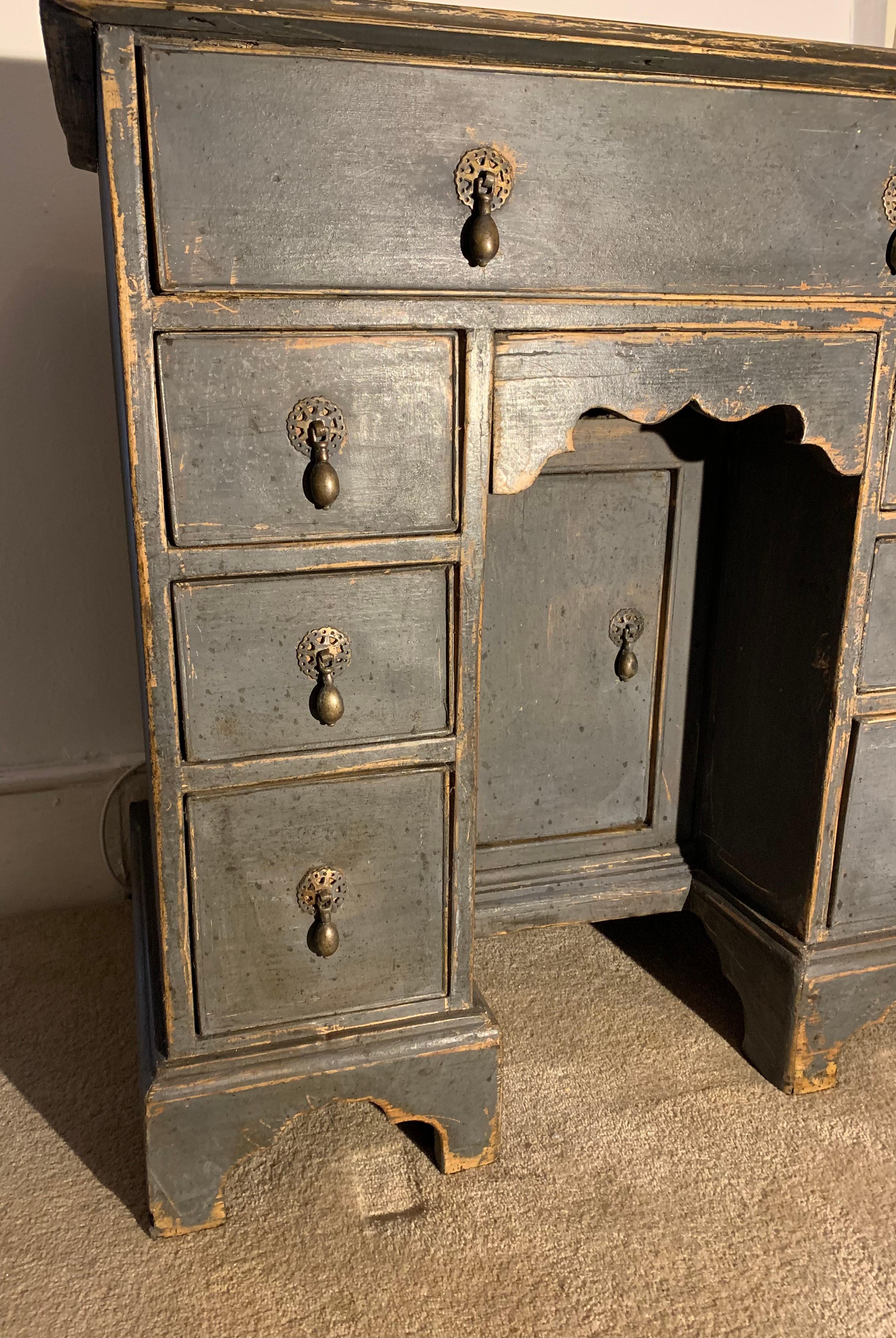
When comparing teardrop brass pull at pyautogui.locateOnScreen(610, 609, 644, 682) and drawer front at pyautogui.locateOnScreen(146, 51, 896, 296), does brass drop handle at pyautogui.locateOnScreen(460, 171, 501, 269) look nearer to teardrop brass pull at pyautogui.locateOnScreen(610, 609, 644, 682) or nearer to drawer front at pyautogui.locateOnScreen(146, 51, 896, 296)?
drawer front at pyautogui.locateOnScreen(146, 51, 896, 296)

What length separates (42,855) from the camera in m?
1.88

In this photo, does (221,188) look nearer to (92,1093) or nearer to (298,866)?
(298,866)

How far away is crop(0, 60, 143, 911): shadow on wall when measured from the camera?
163 centimetres

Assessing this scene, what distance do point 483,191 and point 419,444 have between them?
253mm

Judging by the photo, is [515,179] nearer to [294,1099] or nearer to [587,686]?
Answer: [587,686]

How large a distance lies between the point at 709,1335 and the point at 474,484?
0.94m

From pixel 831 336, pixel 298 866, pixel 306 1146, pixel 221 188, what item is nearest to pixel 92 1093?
pixel 306 1146

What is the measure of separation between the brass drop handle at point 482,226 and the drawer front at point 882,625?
623 millimetres

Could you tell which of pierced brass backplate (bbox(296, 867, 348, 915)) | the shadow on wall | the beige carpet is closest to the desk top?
the shadow on wall

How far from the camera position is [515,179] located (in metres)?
1.02

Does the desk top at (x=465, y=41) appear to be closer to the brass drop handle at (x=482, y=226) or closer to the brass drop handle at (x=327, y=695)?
the brass drop handle at (x=482, y=226)

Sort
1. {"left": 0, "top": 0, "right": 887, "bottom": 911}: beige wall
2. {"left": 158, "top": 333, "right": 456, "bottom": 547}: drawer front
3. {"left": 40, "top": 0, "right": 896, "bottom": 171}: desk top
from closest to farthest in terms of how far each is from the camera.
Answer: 1. {"left": 40, "top": 0, "right": 896, "bottom": 171}: desk top
2. {"left": 158, "top": 333, "right": 456, "bottom": 547}: drawer front
3. {"left": 0, "top": 0, "right": 887, "bottom": 911}: beige wall

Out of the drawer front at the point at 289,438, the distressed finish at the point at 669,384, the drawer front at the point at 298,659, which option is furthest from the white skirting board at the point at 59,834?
the distressed finish at the point at 669,384

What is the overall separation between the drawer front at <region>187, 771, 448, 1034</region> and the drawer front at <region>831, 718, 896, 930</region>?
56 centimetres
